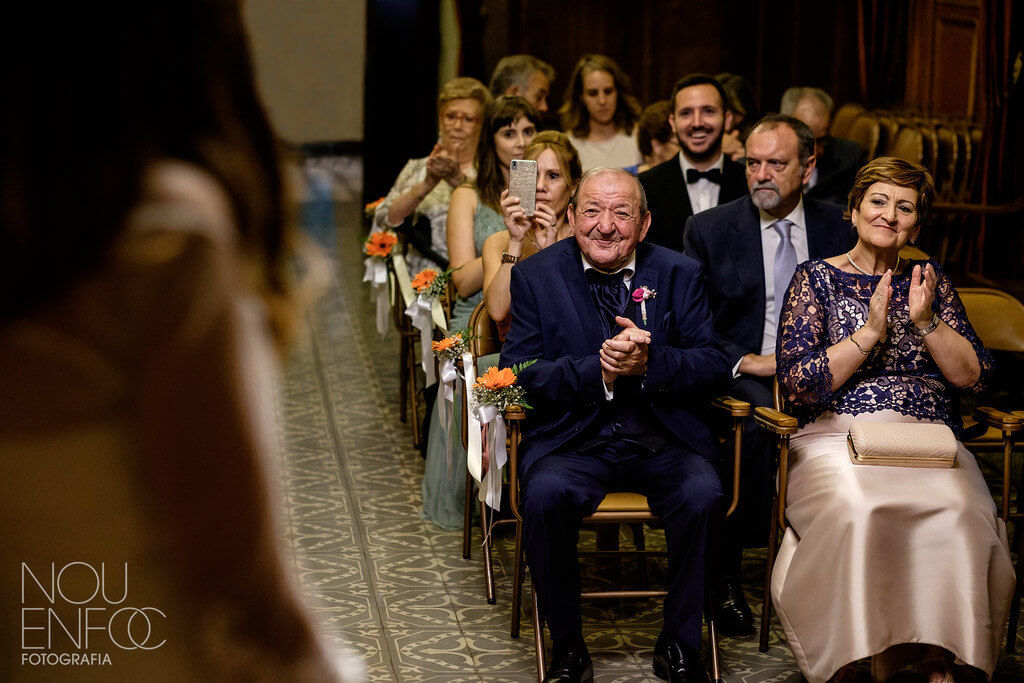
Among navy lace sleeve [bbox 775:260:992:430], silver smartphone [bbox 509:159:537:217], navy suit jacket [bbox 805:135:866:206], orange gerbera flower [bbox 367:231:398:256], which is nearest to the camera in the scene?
navy lace sleeve [bbox 775:260:992:430]

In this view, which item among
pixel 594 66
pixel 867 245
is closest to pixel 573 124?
pixel 594 66

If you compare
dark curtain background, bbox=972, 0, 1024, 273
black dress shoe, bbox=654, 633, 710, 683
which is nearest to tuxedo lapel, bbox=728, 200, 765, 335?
black dress shoe, bbox=654, 633, 710, 683

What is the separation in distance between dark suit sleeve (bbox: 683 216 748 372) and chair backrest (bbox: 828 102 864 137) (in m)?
4.33

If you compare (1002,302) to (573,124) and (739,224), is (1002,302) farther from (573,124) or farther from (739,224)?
(573,124)

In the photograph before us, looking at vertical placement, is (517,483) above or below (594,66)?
below

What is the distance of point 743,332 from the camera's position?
12.2 feet

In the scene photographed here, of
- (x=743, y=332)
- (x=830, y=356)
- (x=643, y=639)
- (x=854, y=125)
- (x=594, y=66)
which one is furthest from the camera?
(x=854, y=125)

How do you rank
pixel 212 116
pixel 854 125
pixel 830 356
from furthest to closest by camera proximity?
pixel 854 125, pixel 830 356, pixel 212 116

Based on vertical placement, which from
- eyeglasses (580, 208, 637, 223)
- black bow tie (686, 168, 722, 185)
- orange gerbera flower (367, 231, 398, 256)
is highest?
black bow tie (686, 168, 722, 185)

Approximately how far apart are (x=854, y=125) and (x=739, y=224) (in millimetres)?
4080

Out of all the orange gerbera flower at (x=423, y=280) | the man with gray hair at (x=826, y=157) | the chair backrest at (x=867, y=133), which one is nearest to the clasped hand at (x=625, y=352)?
the orange gerbera flower at (x=423, y=280)

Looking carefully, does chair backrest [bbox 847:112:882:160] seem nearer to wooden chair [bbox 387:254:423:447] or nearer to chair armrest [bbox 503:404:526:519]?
wooden chair [bbox 387:254:423:447]

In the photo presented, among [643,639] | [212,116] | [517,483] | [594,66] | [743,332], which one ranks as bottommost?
[643,639]

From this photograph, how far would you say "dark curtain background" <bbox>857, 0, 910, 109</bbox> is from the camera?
26.2ft
